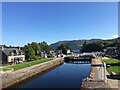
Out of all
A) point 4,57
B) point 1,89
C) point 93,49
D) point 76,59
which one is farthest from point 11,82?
point 93,49

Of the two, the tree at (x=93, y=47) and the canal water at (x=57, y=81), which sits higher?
the tree at (x=93, y=47)

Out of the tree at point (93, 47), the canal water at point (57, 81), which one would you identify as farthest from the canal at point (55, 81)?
the tree at point (93, 47)

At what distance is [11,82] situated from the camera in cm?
3161

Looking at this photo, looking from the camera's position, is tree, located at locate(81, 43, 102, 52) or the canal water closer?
the canal water

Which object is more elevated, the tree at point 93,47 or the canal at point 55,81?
the tree at point 93,47

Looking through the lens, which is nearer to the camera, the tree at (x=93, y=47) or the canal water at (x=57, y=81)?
the canal water at (x=57, y=81)

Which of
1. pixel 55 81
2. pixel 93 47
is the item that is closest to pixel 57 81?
pixel 55 81

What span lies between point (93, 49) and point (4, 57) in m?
82.5

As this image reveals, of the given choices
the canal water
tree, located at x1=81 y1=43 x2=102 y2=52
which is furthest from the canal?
tree, located at x1=81 y1=43 x2=102 y2=52

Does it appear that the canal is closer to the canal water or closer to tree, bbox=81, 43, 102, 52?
the canal water

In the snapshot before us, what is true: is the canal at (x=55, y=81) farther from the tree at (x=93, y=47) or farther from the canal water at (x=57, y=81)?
the tree at (x=93, y=47)

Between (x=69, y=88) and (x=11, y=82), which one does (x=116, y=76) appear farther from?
(x=11, y=82)

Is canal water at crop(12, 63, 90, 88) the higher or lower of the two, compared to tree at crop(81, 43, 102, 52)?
lower

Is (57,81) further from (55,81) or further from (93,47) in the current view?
(93,47)
